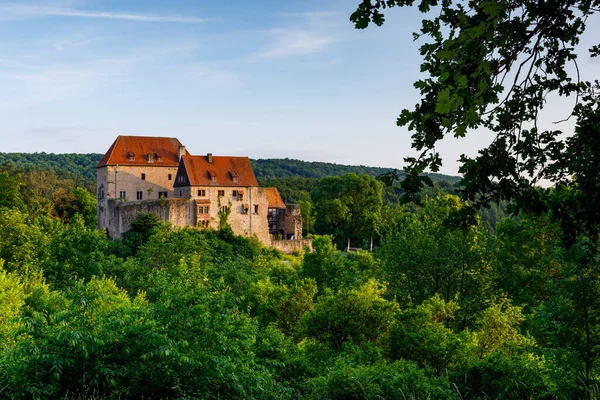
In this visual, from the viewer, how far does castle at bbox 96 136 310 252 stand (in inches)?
1885

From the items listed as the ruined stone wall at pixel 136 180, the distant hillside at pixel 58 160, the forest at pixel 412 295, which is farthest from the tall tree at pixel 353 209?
the distant hillside at pixel 58 160

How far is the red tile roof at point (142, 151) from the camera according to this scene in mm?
51531

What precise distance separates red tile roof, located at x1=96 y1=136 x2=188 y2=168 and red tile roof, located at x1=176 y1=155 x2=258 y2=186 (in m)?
3.50

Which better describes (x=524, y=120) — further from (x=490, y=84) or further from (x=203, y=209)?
(x=203, y=209)

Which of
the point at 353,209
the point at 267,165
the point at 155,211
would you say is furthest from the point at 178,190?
the point at 267,165

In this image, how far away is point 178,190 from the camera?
165ft

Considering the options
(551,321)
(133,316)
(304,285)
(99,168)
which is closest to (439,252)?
(304,285)

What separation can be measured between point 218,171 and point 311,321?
31507 mm

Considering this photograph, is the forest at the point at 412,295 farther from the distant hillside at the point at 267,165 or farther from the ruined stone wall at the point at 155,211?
the distant hillside at the point at 267,165

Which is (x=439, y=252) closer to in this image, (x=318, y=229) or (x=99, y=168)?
(x=99, y=168)

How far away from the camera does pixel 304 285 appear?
82.9 ft

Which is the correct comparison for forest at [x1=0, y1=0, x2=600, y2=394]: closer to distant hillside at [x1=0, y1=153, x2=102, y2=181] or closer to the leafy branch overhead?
the leafy branch overhead

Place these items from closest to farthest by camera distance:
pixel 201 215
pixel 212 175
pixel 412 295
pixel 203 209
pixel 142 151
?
pixel 412 295
pixel 201 215
pixel 203 209
pixel 212 175
pixel 142 151

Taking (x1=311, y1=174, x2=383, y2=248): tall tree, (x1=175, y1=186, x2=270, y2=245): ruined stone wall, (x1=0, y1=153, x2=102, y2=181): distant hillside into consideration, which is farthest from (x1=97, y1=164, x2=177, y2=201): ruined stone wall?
(x1=0, y1=153, x2=102, y2=181): distant hillside
